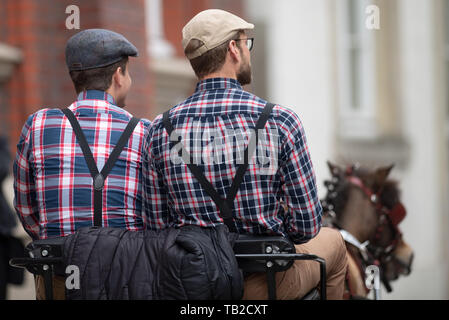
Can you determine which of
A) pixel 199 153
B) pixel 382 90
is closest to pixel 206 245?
pixel 199 153

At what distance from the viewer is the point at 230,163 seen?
123 inches

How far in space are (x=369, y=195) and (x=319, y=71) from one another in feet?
23.3

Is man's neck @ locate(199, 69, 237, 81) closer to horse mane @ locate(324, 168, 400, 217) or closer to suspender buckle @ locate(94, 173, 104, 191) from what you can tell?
suspender buckle @ locate(94, 173, 104, 191)

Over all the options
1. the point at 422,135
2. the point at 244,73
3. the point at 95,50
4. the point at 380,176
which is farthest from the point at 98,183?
the point at 422,135

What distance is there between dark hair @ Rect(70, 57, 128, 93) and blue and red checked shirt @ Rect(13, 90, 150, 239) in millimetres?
52

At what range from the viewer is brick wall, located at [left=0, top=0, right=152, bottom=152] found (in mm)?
7480

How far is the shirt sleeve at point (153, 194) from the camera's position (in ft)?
10.8

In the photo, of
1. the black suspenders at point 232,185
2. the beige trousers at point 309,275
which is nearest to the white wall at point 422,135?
the beige trousers at point 309,275

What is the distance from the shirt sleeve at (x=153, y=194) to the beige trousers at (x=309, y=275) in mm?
429

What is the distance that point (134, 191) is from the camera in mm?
3418

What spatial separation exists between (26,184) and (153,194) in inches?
23.2

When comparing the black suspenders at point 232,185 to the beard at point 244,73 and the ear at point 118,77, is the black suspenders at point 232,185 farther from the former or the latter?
the ear at point 118,77

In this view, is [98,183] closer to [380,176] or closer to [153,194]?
[153,194]
